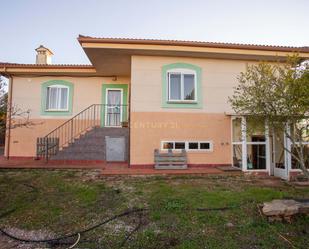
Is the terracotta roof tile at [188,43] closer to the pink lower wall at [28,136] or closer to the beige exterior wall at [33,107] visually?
the beige exterior wall at [33,107]

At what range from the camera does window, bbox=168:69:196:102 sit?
10.4m

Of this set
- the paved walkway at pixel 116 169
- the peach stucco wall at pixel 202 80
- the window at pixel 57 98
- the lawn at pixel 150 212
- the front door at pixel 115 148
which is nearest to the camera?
the lawn at pixel 150 212

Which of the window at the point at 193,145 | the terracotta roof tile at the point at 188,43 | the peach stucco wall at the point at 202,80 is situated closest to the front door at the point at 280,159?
the peach stucco wall at the point at 202,80

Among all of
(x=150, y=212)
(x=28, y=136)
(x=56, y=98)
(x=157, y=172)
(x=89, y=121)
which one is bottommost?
(x=150, y=212)

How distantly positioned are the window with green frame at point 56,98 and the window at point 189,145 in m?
6.47

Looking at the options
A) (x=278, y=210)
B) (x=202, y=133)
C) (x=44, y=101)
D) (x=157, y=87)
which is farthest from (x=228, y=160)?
(x=44, y=101)

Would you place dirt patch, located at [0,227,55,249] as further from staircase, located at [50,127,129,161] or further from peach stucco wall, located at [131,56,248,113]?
peach stucco wall, located at [131,56,248,113]

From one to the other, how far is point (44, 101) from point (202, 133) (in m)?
9.19

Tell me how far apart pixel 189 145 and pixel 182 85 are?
2845 millimetres

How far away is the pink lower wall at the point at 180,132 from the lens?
989 centimetres

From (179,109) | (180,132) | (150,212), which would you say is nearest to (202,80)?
(179,109)

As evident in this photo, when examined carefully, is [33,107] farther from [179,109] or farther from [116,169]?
[179,109]

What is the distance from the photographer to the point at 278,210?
482 centimetres

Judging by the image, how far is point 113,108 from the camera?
43.7 feet
